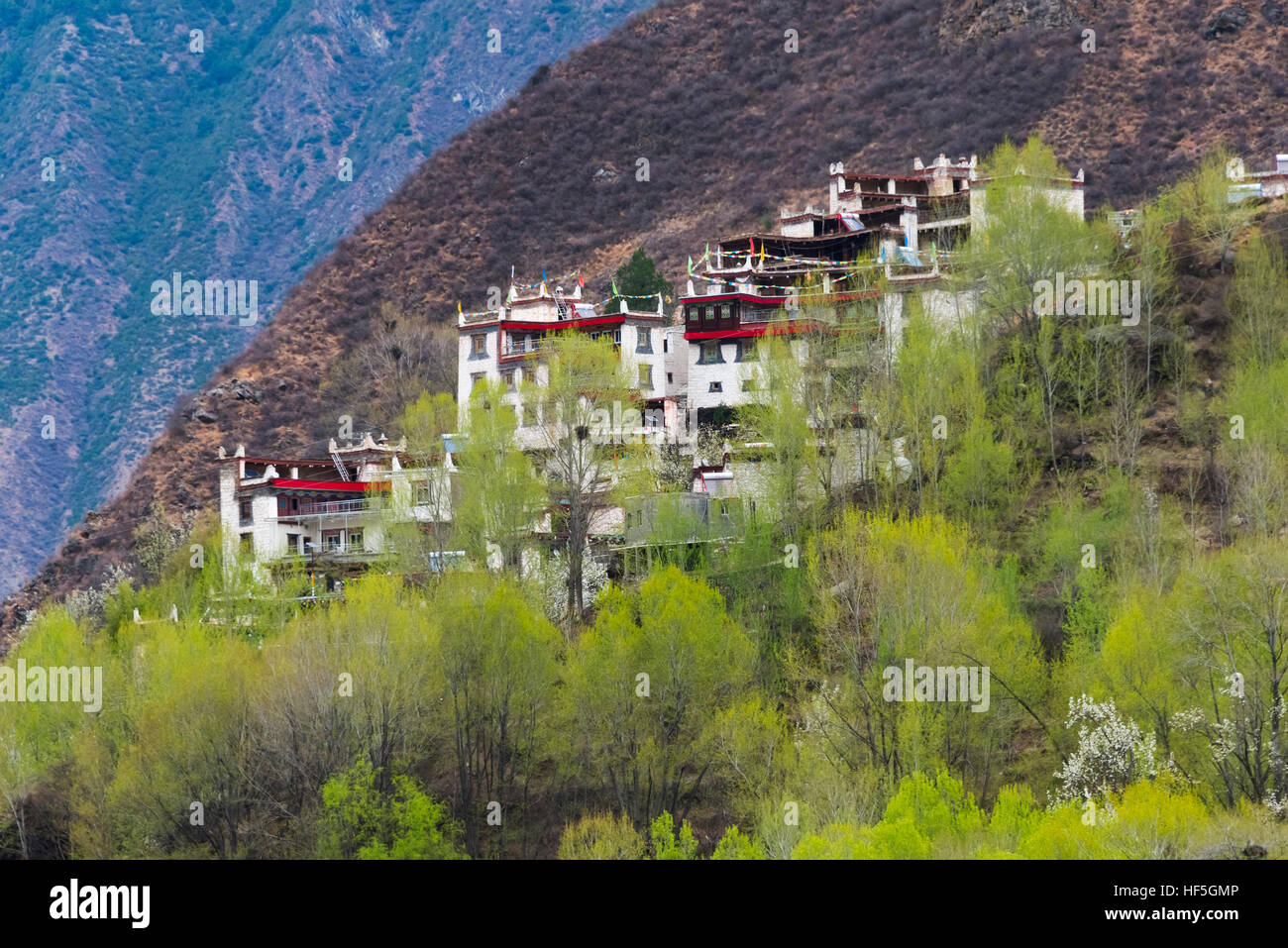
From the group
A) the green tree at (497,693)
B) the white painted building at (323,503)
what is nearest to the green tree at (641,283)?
the white painted building at (323,503)

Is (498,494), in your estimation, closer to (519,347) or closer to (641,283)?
(519,347)

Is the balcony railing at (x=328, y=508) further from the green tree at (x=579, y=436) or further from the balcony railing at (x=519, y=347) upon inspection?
the balcony railing at (x=519, y=347)

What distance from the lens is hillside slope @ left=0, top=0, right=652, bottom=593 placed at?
5536 inches

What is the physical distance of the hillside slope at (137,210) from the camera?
141 m

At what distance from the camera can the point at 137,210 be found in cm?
17762

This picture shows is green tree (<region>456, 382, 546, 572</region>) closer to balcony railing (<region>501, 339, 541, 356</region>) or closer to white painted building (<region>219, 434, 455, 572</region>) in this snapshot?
white painted building (<region>219, 434, 455, 572</region>)

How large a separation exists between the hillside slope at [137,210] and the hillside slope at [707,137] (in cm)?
2185

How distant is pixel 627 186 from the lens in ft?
438

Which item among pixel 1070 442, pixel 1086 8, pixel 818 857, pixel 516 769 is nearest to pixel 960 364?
pixel 1070 442

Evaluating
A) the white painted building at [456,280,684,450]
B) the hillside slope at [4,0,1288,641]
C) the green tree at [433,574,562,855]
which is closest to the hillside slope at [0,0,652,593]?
the hillside slope at [4,0,1288,641]

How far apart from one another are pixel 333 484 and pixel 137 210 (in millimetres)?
108477

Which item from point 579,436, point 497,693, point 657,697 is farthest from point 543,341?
point 657,697

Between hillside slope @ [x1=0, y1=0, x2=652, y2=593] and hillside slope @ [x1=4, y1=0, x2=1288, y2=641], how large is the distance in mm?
21848
